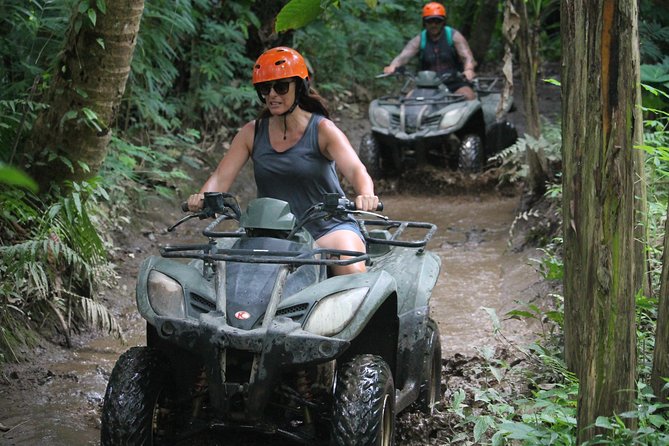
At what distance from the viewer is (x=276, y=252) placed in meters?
3.75

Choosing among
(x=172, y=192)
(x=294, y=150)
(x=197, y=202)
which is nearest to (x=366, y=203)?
(x=294, y=150)

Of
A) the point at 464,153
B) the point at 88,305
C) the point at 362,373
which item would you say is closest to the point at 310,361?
the point at 362,373

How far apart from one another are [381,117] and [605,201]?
8249 mm

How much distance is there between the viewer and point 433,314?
22.5ft

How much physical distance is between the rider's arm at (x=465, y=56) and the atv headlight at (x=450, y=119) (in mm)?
783

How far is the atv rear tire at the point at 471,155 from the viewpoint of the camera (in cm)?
1105

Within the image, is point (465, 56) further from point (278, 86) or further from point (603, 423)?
point (603, 423)

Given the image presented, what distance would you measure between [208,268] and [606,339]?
5.34 feet

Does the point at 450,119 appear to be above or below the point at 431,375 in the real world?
above

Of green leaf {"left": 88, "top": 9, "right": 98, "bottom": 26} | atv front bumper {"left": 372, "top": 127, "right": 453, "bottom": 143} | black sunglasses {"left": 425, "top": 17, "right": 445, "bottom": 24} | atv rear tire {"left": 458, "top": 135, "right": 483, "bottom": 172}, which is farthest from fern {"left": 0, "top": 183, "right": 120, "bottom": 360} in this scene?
black sunglasses {"left": 425, "top": 17, "right": 445, "bottom": 24}

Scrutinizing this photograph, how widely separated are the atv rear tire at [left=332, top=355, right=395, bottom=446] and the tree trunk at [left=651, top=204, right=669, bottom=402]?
1.08 m

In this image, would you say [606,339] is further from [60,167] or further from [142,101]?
[142,101]

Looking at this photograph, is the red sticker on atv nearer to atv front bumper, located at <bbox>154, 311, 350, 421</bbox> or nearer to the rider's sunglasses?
atv front bumper, located at <bbox>154, 311, 350, 421</bbox>

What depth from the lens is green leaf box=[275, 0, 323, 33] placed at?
271 centimetres
